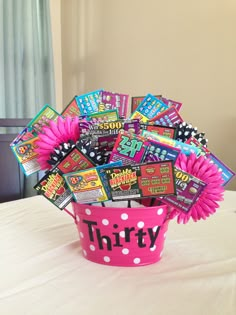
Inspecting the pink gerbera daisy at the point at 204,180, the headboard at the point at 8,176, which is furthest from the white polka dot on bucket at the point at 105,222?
the headboard at the point at 8,176

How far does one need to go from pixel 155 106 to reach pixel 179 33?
169 cm

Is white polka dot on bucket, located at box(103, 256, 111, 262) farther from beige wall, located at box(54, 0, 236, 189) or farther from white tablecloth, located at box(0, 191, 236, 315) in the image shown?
beige wall, located at box(54, 0, 236, 189)

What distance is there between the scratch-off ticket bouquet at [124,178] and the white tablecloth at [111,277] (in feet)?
0.15

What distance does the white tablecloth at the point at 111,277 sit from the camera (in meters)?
0.47

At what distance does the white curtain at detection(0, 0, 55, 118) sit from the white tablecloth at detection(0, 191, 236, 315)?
1.53m

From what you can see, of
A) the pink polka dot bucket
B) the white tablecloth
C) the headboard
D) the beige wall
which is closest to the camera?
the white tablecloth

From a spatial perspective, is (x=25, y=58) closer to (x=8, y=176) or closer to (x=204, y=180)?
(x=8, y=176)

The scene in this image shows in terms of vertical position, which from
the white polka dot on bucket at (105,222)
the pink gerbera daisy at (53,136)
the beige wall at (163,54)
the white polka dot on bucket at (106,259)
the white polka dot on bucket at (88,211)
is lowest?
the white polka dot on bucket at (106,259)

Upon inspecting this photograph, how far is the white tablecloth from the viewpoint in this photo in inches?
18.6

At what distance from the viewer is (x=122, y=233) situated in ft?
1.92

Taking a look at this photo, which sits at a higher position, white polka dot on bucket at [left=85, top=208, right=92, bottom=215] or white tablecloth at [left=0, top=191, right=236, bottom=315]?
white polka dot on bucket at [left=85, top=208, right=92, bottom=215]

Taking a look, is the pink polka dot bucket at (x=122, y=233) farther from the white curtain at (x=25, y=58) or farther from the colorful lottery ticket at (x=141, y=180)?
the white curtain at (x=25, y=58)

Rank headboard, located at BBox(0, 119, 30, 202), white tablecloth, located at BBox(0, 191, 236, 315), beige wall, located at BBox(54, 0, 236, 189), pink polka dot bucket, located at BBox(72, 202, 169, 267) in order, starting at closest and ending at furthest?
white tablecloth, located at BBox(0, 191, 236, 315) → pink polka dot bucket, located at BBox(72, 202, 169, 267) → headboard, located at BBox(0, 119, 30, 202) → beige wall, located at BBox(54, 0, 236, 189)

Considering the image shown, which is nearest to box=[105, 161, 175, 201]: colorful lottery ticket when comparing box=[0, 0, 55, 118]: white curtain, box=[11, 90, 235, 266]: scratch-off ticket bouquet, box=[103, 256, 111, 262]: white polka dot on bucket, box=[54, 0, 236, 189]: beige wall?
box=[11, 90, 235, 266]: scratch-off ticket bouquet
